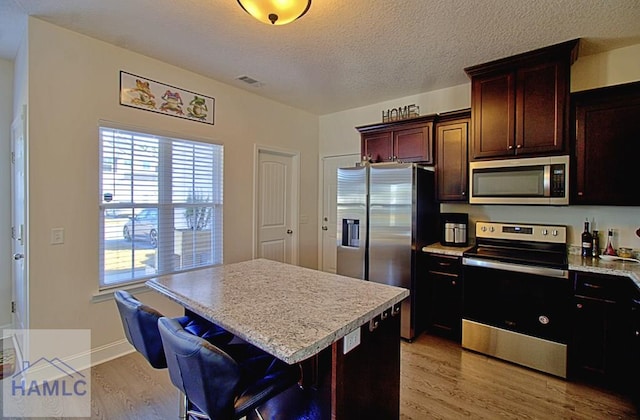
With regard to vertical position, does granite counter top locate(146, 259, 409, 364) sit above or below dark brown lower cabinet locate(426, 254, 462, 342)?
above

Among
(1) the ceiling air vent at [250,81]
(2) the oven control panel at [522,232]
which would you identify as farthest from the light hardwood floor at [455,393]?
(1) the ceiling air vent at [250,81]

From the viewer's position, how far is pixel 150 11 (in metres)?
2.22

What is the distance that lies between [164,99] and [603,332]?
4208mm

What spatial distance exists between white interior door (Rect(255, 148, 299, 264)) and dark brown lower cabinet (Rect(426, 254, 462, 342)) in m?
2.05

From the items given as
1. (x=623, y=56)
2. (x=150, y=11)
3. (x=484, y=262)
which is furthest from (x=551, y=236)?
(x=150, y=11)

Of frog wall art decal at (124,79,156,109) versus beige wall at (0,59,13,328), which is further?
beige wall at (0,59,13,328)

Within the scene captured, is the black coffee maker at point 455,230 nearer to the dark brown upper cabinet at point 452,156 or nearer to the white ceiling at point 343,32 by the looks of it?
the dark brown upper cabinet at point 452,156

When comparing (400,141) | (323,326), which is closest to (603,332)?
(323,326)

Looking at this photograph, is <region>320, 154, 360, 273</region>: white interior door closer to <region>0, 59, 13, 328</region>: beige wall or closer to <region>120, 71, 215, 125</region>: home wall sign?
<region>120, 71, 215, 125</region>: home wall sign

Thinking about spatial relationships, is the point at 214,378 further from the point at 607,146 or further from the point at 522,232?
the point at 607,146

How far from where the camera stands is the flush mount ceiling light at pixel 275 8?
1689 millimetres

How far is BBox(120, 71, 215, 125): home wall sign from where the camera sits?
2.83 metres

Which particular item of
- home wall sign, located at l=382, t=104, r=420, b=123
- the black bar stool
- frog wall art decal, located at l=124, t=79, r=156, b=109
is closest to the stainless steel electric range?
home wall sign, located at l=382, t=104, r=420, b=123

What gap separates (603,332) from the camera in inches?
89.2
